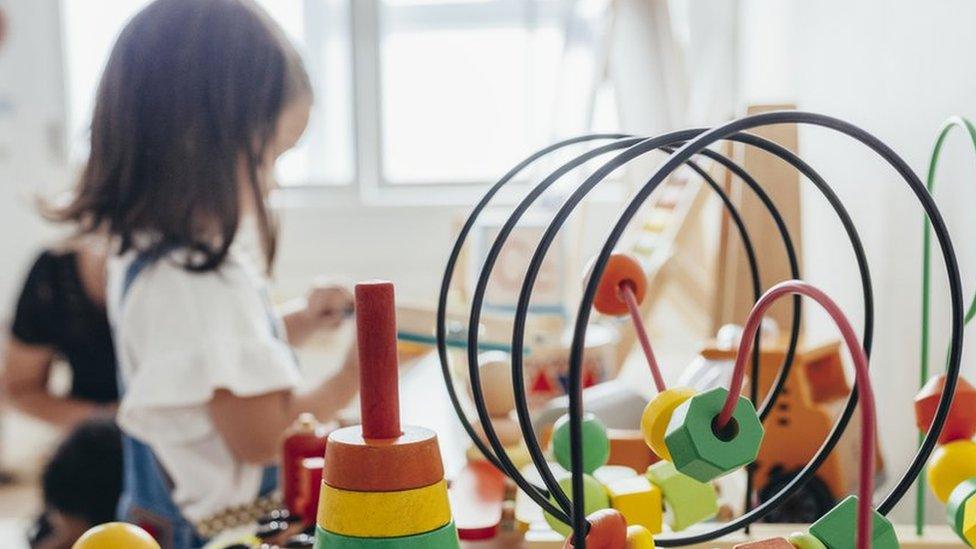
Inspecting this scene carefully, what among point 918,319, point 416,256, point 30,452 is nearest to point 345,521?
point 918,319

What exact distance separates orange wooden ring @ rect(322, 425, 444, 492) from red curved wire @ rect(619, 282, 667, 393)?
0.34ft

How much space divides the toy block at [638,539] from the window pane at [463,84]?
6.01 feet

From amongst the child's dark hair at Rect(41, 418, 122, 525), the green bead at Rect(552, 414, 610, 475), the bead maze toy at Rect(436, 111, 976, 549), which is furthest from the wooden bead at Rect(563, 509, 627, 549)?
the child's dark hair at Rect(41, 418, 122, 525)

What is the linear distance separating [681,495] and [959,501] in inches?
4.2

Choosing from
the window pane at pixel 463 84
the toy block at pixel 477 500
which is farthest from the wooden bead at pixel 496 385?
the window pane at pixel 463 84

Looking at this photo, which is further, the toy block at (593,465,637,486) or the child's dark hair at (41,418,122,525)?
the child's dark hair at (41,418,122,525)

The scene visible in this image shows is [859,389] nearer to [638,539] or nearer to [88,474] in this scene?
[638,539]

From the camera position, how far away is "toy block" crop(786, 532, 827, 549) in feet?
0.91

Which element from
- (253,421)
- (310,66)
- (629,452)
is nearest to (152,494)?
(253,421)

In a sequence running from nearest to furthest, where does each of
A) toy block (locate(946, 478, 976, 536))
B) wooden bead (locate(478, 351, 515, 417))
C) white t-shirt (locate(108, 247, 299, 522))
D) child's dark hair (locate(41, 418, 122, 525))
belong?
toy block (locate(946, 478, 976, 536)), wooden bead (locate(478, 351, 515, 417)), white t-shirt (locate(108, 247, 299, 522)), child's dark hair (locate(41, 418, 122, 525))

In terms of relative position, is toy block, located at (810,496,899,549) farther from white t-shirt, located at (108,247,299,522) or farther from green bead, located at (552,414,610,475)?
white t-shirt, located at (108,247,299,522)

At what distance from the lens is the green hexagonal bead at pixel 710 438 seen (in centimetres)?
26

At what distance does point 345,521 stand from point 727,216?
A: 61 cm

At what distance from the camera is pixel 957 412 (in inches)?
15.0
